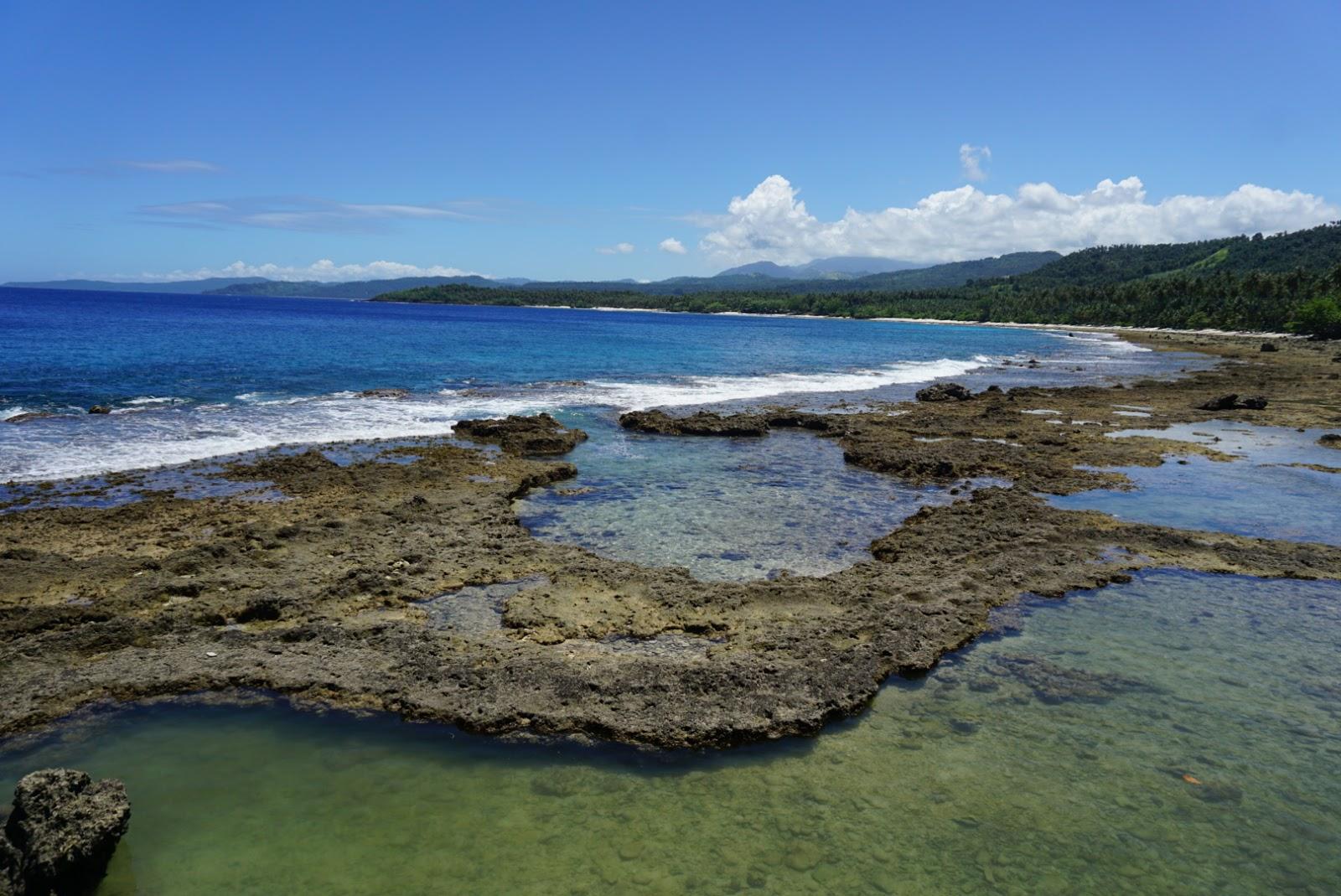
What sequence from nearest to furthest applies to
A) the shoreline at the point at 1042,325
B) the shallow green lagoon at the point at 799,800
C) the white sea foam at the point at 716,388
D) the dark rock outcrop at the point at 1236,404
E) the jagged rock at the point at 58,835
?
the jagged rock at the point at 58,835 → the shallow green lagoon at the point at 799,800 → the dark rock outcrop at the point at 1236,404 → the white sea foam at the point at 716,388 → the shoreline at the point at 1042,325

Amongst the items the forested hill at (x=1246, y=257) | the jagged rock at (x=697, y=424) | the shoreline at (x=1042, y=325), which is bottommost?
the jagged rock at (x=697, y=424)

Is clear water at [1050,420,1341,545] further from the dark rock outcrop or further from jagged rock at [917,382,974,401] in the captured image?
jagged rock at [917,382,974,401]

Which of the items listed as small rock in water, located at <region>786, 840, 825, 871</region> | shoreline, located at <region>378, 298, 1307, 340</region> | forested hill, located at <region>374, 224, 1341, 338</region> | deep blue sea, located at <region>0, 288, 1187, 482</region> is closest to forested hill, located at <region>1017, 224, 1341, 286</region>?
forested hill, located at <region>374, 224, 1341, 338</region>

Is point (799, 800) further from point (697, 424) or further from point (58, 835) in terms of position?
point (697, 424)

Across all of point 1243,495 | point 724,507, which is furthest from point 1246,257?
point 724,507

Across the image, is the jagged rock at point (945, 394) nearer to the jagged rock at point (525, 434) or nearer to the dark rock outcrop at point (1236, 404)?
the dark rock outcrop at point (1236, 404)

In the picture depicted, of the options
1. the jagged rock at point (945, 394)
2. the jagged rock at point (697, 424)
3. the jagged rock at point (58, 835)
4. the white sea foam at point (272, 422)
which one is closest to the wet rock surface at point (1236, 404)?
the jagged rock at point (945, 394)

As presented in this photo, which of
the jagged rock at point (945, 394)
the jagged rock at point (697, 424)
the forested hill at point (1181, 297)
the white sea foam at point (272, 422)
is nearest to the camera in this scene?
the white sea foam at point (272, 422)

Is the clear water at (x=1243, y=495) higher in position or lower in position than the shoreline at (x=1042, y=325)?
lower

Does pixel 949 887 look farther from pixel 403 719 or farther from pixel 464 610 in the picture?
pixel 464 610
